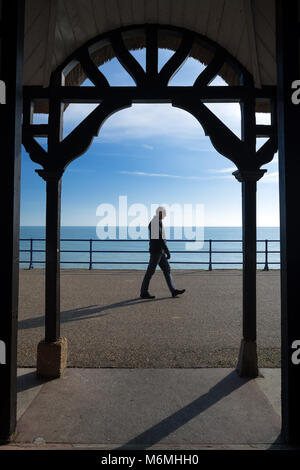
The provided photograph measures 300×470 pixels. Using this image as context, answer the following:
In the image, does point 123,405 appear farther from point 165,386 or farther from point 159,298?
point 159,298

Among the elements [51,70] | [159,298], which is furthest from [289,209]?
[159,298]

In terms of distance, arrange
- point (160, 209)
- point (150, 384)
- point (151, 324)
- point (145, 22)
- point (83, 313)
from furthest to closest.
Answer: point (160, 209) → point (83, 313) → point (151, 324) → point (145, 22) → point (150, 384)

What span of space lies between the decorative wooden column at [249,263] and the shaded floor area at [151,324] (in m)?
0.38

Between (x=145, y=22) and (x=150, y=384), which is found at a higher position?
(x=145, y=22)

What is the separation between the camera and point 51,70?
11.1ft

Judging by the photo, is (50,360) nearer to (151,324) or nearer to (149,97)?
(151,324)

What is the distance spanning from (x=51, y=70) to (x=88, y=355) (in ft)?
10.9

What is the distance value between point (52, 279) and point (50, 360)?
861mm

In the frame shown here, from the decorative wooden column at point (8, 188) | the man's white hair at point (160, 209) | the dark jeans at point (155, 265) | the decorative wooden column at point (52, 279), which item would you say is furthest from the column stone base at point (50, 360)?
the man's white hair at point (160, 209)

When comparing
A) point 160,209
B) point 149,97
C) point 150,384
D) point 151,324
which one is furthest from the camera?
point 160,209

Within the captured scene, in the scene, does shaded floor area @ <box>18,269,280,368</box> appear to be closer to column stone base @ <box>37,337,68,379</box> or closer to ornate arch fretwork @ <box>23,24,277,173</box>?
column stone base @ <box>37,337,68,379</box>

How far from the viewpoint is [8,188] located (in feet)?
7.27

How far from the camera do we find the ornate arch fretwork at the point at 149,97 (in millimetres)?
3336

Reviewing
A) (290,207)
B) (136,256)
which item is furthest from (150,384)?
(136,256)
